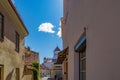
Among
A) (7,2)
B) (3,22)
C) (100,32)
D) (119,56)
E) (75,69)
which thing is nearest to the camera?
(119,56)

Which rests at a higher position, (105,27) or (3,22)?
(3,22)

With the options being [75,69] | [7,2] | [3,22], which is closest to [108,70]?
[75,69]

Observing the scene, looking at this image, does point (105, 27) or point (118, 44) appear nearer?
point (118, 44)

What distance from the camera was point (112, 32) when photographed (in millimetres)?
2570

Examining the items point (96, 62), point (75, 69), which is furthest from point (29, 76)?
point (96, 62)

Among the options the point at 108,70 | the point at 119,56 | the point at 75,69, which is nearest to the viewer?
the point at 119,56

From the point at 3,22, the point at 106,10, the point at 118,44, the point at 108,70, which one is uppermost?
the point at 3,22

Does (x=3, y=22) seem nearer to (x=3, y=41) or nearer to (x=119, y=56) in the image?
(x=3, y=41)

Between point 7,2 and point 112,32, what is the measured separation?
8.86m

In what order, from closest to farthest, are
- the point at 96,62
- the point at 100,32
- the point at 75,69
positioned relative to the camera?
the point at 100,32
the point at 96,62
the point at 75,69

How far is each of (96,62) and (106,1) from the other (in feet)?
3.46

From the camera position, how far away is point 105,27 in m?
2.90

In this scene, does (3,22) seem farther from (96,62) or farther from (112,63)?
(112,63)

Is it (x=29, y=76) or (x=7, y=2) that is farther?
(x=29, y=76)
